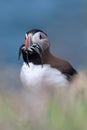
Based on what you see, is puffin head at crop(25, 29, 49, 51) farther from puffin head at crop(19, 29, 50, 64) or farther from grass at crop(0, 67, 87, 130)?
grass at crop(0, 67, 87, 130)

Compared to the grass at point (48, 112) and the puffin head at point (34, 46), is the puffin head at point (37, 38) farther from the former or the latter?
the grass at point (48, 112)

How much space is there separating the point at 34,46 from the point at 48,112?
10.6 feet

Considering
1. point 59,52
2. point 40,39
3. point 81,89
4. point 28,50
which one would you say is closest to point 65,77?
point 28,50

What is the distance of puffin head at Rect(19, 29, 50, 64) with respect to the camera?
4.20m

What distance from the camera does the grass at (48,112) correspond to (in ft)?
3.52

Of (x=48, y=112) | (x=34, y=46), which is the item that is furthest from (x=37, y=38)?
(x=48, y=112)

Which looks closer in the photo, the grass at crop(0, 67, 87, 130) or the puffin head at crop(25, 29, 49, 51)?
the grass at crop(0, 67, 87, 130)

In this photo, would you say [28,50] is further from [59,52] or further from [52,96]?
[52,96]

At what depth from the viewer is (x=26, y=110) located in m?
1.18

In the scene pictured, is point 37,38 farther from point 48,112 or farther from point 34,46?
point 48,112

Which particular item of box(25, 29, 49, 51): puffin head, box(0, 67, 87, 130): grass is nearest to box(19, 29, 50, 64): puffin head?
box(25, 29, 49, 51): puffin head

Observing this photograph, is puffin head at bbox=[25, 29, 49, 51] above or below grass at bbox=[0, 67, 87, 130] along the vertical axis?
below

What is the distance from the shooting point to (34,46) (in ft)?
14.2

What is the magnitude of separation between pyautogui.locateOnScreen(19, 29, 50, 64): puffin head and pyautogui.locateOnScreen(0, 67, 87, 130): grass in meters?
2.87
